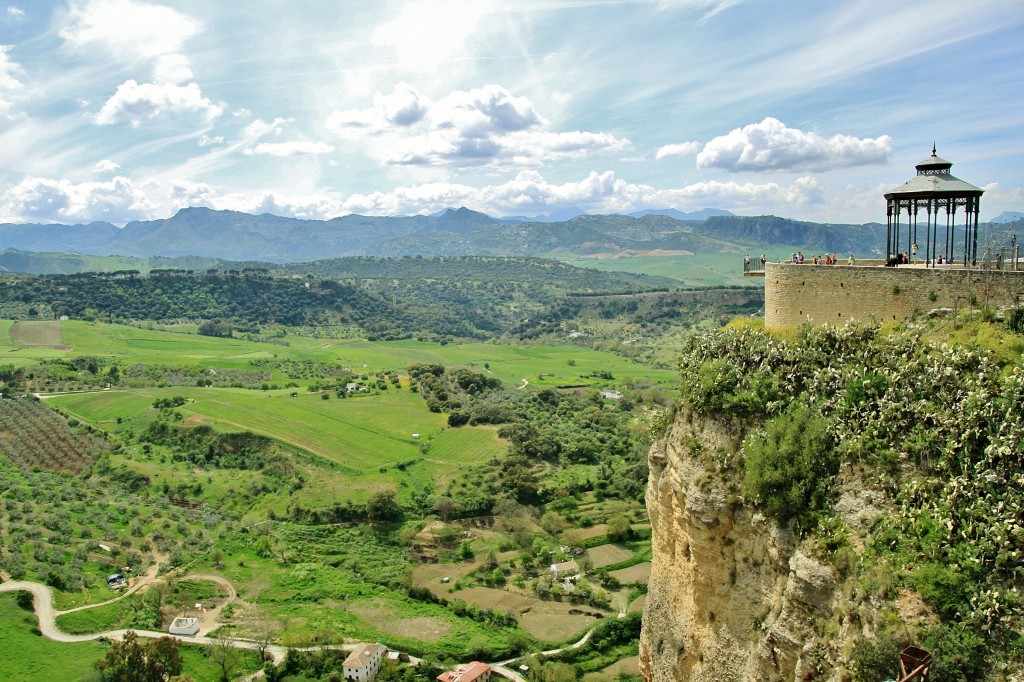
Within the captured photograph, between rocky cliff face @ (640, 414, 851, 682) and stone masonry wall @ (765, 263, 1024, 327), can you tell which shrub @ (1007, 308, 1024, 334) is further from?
rocky cliff face @ (640, 414, 851, 682)

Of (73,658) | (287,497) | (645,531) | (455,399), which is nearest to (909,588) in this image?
(73,658)

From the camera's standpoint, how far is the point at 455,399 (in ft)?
306

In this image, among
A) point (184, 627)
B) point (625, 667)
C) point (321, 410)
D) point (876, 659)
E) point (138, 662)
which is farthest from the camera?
point (321, 410)

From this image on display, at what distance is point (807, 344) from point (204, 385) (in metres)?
92.9

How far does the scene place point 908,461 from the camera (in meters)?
13.1

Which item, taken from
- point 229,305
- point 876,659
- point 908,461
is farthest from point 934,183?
point 229,305

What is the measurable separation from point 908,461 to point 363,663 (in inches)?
1273

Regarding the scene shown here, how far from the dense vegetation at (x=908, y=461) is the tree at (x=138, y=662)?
3132 cm

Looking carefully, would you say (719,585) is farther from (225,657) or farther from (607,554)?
(607,554)

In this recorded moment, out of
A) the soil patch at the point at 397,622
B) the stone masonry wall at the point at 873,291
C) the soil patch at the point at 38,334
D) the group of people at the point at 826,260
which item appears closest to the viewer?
the stone masonry wall at the point at 873,291

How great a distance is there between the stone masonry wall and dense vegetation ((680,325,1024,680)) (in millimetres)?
1854

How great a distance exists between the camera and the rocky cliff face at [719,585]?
44.1 feet

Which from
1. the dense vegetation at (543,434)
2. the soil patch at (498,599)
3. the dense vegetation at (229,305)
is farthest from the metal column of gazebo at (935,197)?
the dense vegetation at (229,305)

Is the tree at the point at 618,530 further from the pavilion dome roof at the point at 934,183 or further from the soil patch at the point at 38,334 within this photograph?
the soil patch at the point at 38,334
